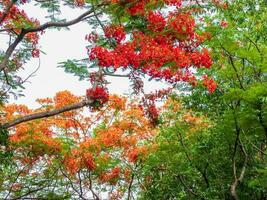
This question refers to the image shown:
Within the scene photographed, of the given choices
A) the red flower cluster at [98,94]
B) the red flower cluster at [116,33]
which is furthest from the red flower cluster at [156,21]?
the red flower cluster at [98,94]

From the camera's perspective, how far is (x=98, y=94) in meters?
8.74

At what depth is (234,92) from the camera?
11.0 meters

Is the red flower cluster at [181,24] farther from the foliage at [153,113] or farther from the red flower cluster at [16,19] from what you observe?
the red flower cluster at [16,19]

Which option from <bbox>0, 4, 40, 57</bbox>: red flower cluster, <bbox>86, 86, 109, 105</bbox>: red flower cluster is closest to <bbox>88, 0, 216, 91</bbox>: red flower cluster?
<bbox>86, 86, 109, 105</bbox>: red flower cluster

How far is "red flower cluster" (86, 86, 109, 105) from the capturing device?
8.75 m

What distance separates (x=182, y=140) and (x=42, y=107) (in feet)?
18.1

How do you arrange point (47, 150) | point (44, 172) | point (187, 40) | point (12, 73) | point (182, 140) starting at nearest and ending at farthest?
point (187, 40) < point (12, 73) < point (182, 140) < point (47, 150) < point (44, 172)

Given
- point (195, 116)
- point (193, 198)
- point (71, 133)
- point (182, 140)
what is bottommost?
point (193, 198)

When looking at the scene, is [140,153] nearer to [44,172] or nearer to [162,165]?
[162,165]

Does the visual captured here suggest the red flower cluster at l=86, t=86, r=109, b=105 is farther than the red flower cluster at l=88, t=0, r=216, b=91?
Yes

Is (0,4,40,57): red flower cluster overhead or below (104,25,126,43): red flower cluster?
overhead

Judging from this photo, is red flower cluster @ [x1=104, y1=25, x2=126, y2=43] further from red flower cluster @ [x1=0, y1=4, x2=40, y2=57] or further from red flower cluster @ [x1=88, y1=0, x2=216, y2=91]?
red flower cluster @ [x1=0, y1=4, x2=40, y2=57]

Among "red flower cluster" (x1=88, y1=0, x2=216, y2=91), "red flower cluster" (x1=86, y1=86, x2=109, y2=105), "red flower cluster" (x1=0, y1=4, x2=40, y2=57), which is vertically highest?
"red flower cluster" (x1=0, y1=4, x2=40, y2=57)

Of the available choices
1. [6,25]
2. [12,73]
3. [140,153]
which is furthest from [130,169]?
[6,25]
